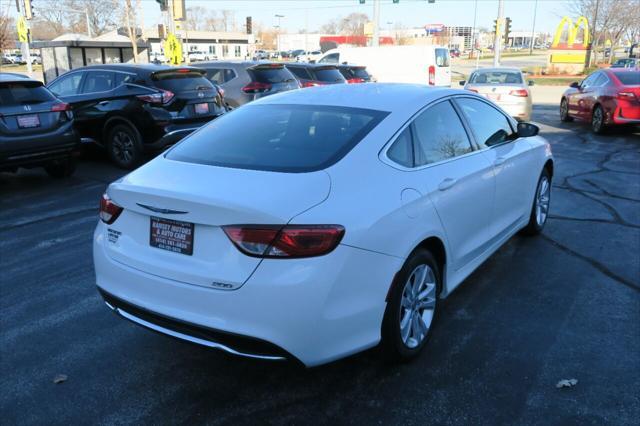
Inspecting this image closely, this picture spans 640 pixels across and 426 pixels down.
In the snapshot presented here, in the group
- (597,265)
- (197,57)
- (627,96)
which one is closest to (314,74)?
(627,96)

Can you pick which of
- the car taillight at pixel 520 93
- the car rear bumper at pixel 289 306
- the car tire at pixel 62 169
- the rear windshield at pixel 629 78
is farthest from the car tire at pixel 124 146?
the rear windshield at pixel 629 78

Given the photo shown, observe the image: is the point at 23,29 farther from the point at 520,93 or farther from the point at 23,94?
the point at 520,93

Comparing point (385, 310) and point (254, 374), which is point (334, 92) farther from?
point (254, 374)

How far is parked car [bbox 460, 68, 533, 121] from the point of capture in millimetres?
14336

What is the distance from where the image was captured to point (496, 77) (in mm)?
15594

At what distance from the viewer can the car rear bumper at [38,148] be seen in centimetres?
743

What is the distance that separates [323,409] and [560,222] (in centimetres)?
444

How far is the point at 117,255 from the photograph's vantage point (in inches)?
125

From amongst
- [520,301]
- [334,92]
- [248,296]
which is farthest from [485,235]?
[248,296]

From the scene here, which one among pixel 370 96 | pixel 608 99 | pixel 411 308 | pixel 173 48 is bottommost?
pixel 411 308

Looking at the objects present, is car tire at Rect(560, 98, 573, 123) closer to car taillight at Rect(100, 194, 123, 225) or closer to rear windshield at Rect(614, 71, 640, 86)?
rear windshield at Rect(614, 71, 640, 86)

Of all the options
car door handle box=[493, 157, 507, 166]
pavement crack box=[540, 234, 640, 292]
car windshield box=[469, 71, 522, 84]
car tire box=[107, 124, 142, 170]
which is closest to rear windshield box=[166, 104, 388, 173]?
car door handle box=[493, 157, 507, 166]

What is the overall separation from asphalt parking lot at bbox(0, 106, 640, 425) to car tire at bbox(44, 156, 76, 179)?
11.1ft

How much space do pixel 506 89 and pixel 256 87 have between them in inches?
254
